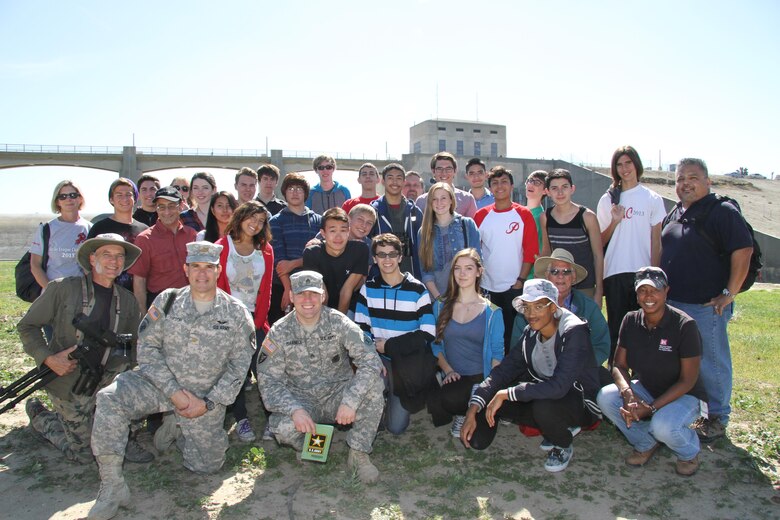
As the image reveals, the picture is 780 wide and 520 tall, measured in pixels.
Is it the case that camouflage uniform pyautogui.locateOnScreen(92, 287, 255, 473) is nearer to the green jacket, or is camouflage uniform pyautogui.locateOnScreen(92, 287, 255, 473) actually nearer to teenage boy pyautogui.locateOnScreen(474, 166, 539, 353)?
the green jacket

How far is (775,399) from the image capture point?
18.3 ft

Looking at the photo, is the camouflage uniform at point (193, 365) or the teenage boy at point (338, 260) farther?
the teenage boy at point (338, 260)

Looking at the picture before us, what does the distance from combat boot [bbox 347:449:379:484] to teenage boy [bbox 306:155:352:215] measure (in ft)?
12.4

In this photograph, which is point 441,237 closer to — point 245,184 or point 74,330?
point 245,184

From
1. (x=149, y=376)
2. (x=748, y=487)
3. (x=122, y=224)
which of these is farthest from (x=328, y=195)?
(x=748, y=487)

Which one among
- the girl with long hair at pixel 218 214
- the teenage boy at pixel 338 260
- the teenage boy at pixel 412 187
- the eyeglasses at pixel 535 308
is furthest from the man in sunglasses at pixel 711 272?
the girl with long hair at pixel 218 214

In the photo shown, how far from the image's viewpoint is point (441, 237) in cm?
550

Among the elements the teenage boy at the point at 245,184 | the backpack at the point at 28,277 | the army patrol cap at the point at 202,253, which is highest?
the teenage boy at the point at 245,184

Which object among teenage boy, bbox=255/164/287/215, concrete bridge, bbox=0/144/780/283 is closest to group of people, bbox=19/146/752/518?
teenage boy, bbox=255/164/287/215

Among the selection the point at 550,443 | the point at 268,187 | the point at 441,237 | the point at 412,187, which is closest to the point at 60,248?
the point at 268,187

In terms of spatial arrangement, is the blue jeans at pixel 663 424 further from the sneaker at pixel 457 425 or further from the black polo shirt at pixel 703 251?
the sneaker at pixel 457 425

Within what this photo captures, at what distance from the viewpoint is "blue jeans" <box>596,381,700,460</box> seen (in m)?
3.95

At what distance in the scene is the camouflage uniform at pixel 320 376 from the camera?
4020 mm

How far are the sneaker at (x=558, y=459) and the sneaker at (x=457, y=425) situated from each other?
830 millimetres
